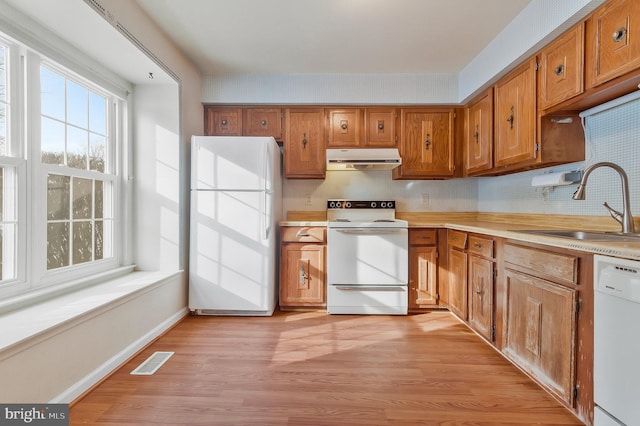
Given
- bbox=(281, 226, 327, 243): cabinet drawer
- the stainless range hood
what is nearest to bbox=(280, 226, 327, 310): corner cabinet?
bbox=(281, 226, 327, 243): cabinet drawer

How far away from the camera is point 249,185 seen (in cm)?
274

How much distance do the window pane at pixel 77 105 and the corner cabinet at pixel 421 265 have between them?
2.78m

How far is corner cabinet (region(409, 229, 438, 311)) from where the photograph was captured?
2.97m

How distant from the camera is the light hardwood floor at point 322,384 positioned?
Answer: 1.50 meters

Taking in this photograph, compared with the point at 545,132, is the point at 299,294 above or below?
below

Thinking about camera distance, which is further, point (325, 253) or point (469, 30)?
point (325, 253)

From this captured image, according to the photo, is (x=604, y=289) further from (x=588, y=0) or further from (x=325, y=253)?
(x=325, y=253)

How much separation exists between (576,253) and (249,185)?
89.5 inches

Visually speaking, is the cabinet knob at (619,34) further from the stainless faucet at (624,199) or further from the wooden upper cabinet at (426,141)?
the wooden upper cabinet at (426,141)

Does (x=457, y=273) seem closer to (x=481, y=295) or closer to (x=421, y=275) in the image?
(x=421, y=275)

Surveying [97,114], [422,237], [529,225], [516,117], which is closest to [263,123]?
[97,114]

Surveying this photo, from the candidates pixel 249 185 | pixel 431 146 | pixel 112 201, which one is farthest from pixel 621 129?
pixel 112 201

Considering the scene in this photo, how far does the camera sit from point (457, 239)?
108 inches

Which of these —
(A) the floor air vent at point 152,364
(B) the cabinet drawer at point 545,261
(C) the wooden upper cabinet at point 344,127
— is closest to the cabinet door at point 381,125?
(C) the wooden upper cabinet at point 344,127
